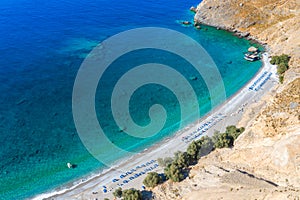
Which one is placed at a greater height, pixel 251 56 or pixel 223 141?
pixel 251 56

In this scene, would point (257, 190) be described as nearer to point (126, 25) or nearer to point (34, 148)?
point (34, 148)

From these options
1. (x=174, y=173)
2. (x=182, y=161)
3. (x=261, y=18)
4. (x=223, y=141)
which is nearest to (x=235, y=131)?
(x=223, y=141)

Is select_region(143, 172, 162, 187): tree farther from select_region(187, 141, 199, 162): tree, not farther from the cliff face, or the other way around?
the cliff face

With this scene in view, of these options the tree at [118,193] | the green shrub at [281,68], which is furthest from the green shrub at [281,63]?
the tree at [118,193]

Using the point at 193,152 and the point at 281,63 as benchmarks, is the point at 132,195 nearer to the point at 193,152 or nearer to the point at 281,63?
the point at 193,152

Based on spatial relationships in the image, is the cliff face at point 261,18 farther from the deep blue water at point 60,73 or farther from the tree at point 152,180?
the tree at point 152,180

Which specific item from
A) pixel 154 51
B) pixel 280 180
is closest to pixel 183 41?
pixel 154 51
